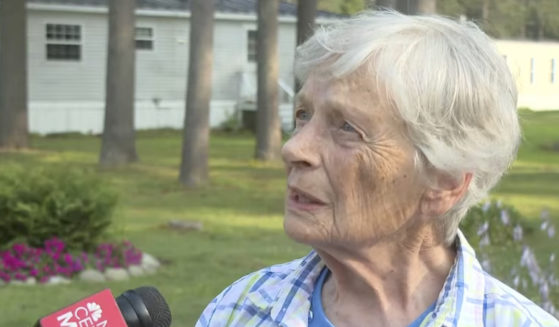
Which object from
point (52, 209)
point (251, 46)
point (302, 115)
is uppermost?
point (251, 46)

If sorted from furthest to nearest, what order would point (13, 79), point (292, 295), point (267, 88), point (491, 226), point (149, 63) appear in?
1. point (149, 63)
2. point (13, 79)
3. point (267, 88)
4. point (491, 226)
5. point (292, 295)

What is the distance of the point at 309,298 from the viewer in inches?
94.3

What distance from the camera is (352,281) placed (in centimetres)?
234

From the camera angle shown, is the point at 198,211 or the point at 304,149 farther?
the point at 198,211

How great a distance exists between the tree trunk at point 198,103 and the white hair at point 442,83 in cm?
1625

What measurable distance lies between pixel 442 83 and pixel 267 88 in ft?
67.7

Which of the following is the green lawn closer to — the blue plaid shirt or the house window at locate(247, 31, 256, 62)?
the blue plaid shirt

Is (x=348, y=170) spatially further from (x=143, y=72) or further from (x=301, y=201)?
(x=143, y=72)

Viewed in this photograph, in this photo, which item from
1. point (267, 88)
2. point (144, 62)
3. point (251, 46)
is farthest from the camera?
point (251, 46)

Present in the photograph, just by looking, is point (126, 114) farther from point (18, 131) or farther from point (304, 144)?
point (304, 144)

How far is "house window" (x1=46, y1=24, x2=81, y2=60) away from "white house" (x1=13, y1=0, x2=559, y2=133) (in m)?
0.03

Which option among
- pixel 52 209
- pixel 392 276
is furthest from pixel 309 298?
pixel 52 209

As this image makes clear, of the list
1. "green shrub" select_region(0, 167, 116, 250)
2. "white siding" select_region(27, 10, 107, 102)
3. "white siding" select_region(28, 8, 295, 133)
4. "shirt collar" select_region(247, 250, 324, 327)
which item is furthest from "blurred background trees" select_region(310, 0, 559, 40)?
"white siding" select_region(27, 10, 107, 102)

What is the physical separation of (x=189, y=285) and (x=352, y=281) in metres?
7.65
